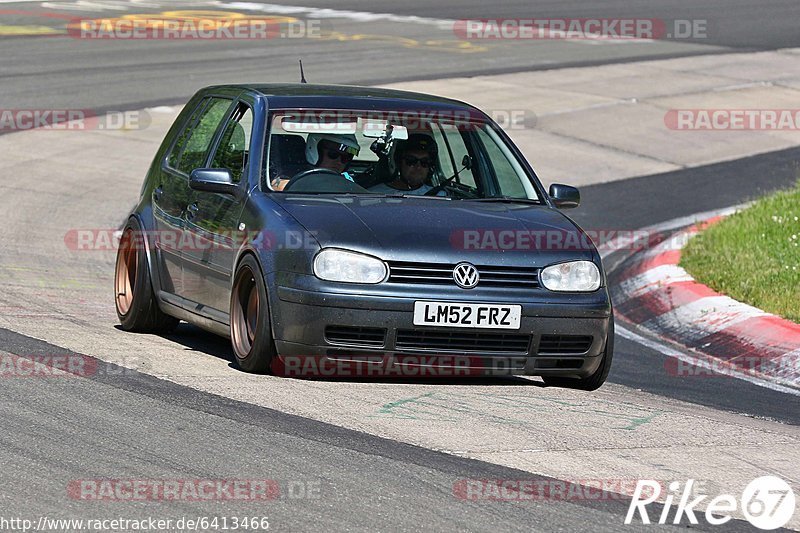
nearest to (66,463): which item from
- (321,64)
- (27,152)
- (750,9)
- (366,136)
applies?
(366,136)

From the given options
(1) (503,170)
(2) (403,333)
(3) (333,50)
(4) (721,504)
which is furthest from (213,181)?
(3) (333,50)

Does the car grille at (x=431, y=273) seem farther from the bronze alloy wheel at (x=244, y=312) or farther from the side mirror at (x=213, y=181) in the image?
the side mirror at (x=213, y=181)

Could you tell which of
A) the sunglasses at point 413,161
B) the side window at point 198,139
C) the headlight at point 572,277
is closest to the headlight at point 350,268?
the headlight at point 572,277

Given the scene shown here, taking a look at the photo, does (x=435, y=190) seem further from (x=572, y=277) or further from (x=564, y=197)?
(x=572, y=277)

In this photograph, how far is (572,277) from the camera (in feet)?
24.3

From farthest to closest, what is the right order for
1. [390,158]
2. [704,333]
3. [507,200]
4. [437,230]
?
[704,333] → [390,158] → [507,200] → [437,230]

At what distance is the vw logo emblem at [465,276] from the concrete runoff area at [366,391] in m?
0.51

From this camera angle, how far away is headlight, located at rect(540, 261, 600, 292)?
289 inches

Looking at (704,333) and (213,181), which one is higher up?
(213,181)

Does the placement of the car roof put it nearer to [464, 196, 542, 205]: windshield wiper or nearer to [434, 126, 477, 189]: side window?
[434, 126, 477, 189]: side window

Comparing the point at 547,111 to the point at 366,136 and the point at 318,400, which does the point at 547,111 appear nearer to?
the point at 366,136

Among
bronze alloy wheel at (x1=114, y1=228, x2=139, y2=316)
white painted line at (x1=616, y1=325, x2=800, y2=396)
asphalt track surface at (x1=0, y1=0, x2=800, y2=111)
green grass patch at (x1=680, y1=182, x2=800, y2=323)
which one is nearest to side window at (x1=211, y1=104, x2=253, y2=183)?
bronze alloy wheel at (x1=114, y1=228, x2=139, y2=316)

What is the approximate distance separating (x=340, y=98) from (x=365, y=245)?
151 centimetres

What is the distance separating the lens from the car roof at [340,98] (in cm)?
831
